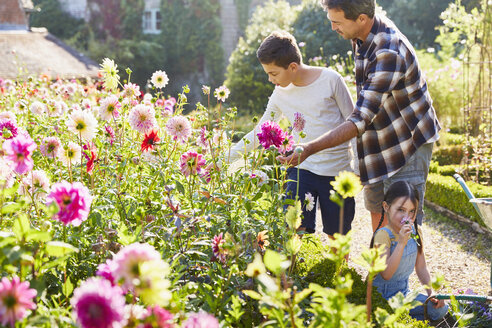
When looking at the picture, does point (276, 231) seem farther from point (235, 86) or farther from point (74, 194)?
point (235, 86)

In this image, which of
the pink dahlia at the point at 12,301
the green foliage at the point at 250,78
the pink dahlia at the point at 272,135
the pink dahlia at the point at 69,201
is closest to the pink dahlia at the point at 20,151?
the pink dahlia at the point at 69,201

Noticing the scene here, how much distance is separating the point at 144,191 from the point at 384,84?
3.72 ft

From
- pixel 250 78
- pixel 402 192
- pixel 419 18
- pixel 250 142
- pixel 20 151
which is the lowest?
pixel 250 78

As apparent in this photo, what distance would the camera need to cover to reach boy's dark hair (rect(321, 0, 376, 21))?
2395 mm

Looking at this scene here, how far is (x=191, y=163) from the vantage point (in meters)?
1.91

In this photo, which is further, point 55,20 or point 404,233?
point 55,20

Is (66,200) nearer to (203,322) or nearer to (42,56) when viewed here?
(203,322)

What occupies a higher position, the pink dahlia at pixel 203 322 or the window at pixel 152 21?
the window at pixel 152 21

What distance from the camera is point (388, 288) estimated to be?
2.74m

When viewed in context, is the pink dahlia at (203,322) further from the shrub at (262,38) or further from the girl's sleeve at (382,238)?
the shrub at (262,38)

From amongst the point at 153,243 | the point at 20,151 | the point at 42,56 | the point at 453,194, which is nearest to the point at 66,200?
the point at 20,151

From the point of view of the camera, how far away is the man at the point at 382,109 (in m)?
2.40

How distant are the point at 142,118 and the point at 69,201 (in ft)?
3.03

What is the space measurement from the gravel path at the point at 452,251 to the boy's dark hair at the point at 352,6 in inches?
60.4
